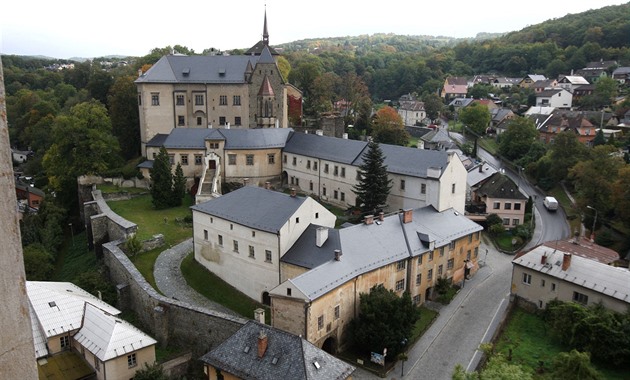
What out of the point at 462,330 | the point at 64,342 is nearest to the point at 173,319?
the point at 64,342

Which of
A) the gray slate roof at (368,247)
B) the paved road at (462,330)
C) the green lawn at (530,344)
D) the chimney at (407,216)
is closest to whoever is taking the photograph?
the green lawn at (530,344)

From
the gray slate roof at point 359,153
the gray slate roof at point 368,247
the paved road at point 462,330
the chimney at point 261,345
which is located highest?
the gray slate roof at point 359,153

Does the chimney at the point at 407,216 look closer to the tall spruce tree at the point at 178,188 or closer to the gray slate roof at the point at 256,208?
the gray slate roof at the point at 256,208

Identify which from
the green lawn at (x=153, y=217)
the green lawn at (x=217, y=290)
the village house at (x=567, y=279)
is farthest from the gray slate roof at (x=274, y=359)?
the green lawn at (x=153, y=217)

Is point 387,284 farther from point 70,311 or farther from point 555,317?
point 70,311

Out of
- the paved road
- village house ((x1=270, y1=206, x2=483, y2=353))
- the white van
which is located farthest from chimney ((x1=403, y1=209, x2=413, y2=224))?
the white van

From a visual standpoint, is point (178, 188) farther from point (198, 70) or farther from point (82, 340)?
point (82, 340)
